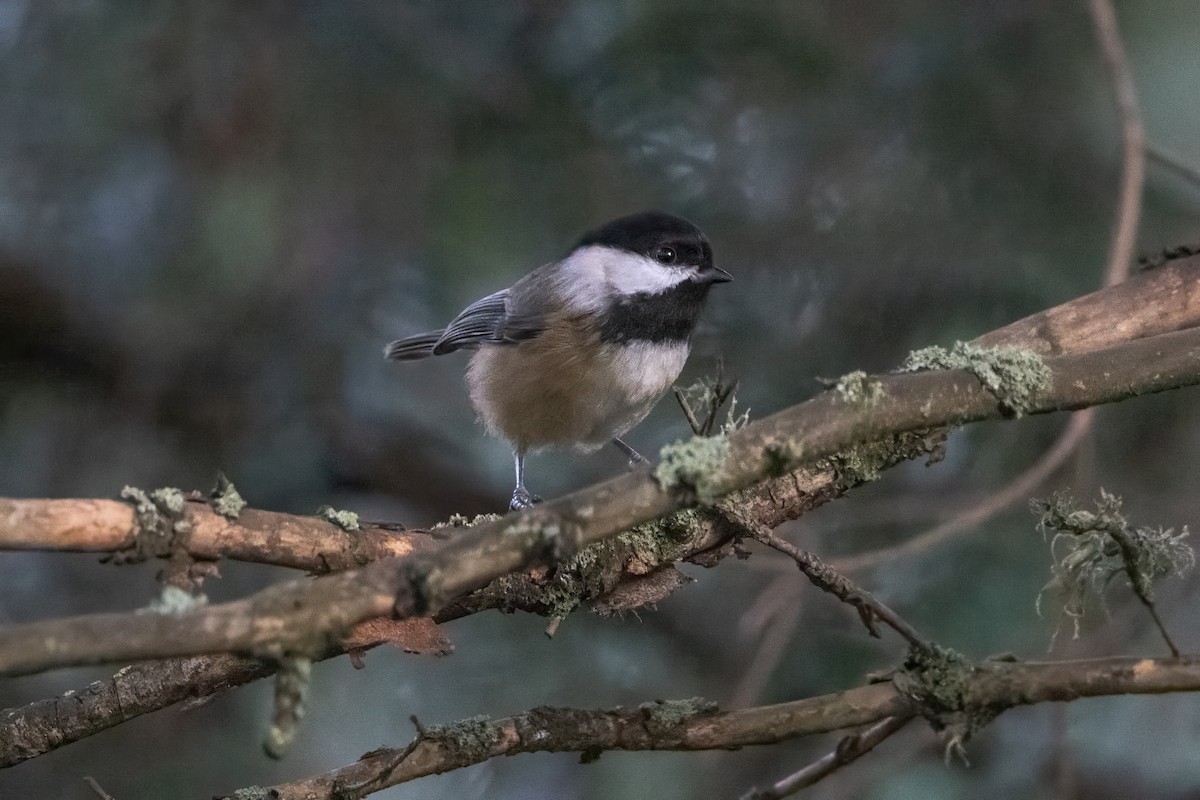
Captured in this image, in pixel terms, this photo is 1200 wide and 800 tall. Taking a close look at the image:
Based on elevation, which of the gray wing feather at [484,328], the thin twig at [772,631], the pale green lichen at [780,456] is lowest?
the thin twig at [772,631]

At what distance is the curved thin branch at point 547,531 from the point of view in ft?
4.21

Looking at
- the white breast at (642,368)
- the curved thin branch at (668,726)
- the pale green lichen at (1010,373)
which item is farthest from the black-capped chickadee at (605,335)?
the curved thin branch at (668,726)

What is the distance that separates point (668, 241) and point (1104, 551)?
5.31 ft

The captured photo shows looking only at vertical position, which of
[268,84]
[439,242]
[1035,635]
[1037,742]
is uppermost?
[268,84]

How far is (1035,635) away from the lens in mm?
3230

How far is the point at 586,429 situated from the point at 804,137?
4.24 feet

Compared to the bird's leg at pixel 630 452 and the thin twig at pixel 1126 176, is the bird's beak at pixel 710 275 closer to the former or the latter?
the bird's leg at pixel 630 452

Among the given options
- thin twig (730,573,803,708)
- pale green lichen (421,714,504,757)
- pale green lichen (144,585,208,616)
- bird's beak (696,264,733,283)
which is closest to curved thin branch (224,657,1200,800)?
pale green lichen (421,714,504,757)

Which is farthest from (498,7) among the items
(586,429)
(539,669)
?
(539,669)

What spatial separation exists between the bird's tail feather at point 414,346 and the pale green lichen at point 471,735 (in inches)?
81.5

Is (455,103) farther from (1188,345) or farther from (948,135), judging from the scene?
(1188,345)

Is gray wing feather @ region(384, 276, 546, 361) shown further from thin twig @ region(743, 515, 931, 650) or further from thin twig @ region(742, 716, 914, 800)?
thin twig @ region(742, 716, 914, 800)

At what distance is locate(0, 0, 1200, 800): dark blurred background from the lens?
342 centimetres

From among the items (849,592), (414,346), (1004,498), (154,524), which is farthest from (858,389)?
(414,346)
